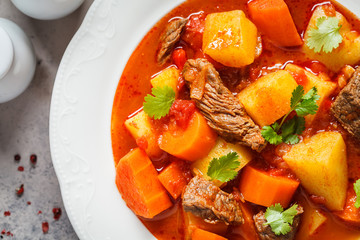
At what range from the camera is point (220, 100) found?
4.00 meters

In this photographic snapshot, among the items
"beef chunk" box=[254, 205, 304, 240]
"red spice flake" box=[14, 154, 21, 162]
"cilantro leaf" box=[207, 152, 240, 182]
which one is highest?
"cilantro leaf" box=[207, 152, 240, 182]

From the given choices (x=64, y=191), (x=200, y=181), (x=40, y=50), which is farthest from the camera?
(x=40, y=50)

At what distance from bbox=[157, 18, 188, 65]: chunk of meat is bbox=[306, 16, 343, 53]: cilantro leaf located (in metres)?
1.21

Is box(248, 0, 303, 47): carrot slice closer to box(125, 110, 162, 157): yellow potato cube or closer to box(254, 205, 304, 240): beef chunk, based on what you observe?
box(125, 110, 162, 157): yellow potato cube

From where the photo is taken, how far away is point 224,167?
3.92 meters

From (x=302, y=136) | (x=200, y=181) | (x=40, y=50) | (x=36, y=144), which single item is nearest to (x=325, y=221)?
(x=302, y=136)

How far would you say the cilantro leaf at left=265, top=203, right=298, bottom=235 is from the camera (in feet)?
12.9

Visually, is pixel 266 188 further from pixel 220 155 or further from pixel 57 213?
pixel 57 213

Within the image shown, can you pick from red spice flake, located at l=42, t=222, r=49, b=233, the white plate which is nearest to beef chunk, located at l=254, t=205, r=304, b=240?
the white plate

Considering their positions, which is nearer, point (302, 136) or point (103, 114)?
point (302, 136)

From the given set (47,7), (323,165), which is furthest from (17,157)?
(323,165)

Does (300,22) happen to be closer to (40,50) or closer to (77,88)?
(77,88)

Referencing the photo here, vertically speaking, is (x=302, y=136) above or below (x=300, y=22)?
below

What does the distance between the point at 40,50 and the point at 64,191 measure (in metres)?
1.58
